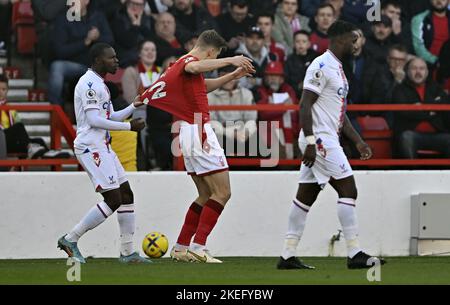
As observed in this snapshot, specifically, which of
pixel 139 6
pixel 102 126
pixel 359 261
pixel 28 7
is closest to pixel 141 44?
pixel 139 6

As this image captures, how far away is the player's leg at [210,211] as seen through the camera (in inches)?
551

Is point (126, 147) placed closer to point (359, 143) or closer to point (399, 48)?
point (359, 143)

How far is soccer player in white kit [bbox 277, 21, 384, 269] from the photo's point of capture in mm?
12773

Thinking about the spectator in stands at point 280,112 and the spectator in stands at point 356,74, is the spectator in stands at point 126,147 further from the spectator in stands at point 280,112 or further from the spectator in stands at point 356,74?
the spectator in stands at point 356,74

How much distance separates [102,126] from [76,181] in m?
2.23

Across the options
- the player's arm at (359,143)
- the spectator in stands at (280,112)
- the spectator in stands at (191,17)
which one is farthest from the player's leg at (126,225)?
the spectator in stands at (191,17)

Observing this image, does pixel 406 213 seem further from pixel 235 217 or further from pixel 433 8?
pixel 433 8

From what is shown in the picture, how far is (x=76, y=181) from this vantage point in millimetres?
16234

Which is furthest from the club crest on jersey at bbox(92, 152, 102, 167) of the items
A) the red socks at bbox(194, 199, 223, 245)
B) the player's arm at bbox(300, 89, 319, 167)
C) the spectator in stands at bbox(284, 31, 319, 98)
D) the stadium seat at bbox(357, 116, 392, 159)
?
the spectator in stands at bbox(284, 31, 319, 98)

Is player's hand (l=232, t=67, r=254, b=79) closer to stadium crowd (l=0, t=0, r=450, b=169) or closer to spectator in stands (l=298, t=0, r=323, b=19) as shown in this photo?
stadium crowd (l=0, t=0, r=450, b=169)

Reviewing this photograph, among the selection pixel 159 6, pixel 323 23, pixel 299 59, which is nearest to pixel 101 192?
pixel 299 59

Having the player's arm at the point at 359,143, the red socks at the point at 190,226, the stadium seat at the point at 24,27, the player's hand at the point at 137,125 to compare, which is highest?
the stadium seat at the point at 24,27

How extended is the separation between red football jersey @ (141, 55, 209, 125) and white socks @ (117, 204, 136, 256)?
1.25m

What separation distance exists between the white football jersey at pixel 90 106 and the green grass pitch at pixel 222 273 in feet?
4.30
